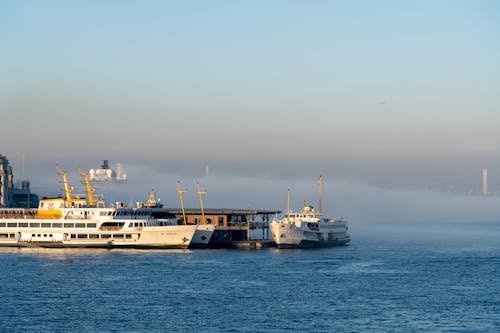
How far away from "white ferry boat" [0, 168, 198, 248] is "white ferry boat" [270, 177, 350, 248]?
1740 centimetres

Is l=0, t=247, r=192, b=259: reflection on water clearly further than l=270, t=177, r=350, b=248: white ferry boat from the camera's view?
No

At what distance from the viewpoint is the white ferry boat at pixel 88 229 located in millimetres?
162625

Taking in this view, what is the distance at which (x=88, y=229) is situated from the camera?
164 m

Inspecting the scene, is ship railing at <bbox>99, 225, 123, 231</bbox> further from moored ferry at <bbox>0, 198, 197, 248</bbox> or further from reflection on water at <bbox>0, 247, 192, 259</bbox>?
reflection on water at <bbox>0, 247, 192, 259</bbox>

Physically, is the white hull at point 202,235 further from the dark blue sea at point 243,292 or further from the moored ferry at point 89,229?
the dark blue sea at point 243,292

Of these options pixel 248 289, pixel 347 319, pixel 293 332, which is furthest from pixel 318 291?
pixel 293 332

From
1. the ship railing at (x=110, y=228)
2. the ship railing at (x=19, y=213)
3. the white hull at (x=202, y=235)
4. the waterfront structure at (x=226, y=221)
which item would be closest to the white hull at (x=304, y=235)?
the waterfront structure at (x=226, y=221)

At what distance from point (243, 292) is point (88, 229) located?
65.3 metres

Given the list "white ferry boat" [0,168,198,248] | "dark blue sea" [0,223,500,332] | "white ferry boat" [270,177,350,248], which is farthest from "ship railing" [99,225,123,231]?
"white ferry boat" [270,177,350,248]

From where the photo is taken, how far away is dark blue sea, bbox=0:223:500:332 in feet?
280

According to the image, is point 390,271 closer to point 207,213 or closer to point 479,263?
point 479,263

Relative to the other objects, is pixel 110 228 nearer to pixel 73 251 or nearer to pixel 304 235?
pixel 73 251

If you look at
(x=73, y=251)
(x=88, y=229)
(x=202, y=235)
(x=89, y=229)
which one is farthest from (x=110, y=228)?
(x=202, y=235)

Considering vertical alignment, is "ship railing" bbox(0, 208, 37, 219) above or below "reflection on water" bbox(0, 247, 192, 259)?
above
